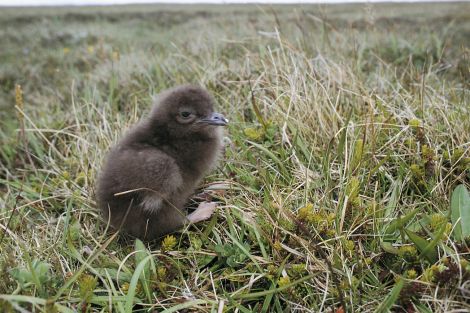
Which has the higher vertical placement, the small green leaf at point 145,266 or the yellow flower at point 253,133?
the yellow flower at point 253,133

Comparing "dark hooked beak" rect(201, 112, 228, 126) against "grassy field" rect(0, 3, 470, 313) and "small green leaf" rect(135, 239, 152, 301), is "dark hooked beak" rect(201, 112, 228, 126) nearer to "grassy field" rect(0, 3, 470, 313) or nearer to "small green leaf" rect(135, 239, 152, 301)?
"grassy field" rect(0, 3, 470, 313)

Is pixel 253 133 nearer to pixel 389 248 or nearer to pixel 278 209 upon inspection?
pixel 278 209

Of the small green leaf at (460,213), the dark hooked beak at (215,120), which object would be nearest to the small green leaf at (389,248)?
the small green leaf at (460,213)

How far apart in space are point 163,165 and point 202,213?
410 mm

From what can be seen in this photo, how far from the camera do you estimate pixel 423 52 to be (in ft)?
19.0

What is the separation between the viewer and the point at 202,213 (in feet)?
10.1

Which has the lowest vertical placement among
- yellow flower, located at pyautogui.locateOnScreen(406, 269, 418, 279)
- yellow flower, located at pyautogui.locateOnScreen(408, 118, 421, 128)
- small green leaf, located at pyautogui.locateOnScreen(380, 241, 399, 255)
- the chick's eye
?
yellow flower, located at pyautogui.locateOnScreen(406, 269, 418, 279)

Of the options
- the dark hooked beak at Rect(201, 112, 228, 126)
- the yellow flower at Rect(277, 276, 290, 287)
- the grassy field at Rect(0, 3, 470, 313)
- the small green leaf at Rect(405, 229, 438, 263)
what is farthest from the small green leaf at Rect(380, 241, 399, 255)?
the dark hooked beak at Rect(201, 112, 228, 126)

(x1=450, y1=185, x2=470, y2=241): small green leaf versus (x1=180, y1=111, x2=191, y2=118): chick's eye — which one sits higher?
(x1=180, y1=111, x2=191, y2=118): chick's eye

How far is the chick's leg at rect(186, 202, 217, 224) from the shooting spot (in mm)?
3025

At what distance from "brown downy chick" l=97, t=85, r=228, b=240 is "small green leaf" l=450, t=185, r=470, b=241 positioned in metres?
1.46

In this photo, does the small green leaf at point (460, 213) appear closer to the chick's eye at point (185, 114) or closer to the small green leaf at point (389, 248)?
the small green leaf at point (389, 248)

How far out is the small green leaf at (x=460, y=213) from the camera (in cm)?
258

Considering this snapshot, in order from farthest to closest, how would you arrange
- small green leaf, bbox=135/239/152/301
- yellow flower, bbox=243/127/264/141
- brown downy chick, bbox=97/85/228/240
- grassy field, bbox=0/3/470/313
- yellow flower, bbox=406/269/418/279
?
yellow flower, bbox=243/127/264/141
brown downy chick, bbox=97/85/228/240
small green leaf, bbox=135/239/152/301
grassy field, bbox=0/3/470/313
yellow flower, bbox=406/269/418/279
